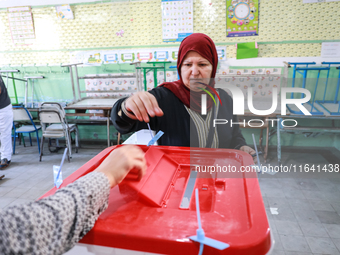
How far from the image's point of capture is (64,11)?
3.95 metres

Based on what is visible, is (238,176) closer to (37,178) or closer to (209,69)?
(209,69)

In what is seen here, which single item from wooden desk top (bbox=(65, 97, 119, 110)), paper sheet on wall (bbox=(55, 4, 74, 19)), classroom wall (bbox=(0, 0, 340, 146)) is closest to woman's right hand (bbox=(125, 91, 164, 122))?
Answer: wooden desk top (bbox=(65, 97, 119, 110))

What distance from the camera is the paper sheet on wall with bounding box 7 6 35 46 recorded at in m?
4.11

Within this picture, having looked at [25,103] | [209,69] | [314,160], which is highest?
[209,69]

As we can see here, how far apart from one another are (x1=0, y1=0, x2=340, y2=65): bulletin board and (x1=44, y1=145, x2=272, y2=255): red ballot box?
3.30 m

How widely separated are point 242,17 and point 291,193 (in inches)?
101

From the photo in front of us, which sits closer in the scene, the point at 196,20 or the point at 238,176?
the point at 238,176

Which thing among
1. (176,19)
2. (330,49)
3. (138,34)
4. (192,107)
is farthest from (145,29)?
(192,107)

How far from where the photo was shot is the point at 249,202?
61cm

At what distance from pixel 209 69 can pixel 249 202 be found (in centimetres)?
87

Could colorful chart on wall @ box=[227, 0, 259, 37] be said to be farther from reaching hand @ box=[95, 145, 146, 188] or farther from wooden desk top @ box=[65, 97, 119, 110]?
reaching hand @ box=[95, 145, 146, 188]

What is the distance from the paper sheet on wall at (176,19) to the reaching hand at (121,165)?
11.5 feet

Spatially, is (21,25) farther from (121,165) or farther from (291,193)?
(291,193)

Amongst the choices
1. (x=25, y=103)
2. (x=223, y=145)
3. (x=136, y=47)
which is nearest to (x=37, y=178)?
(x=25, y=103)
